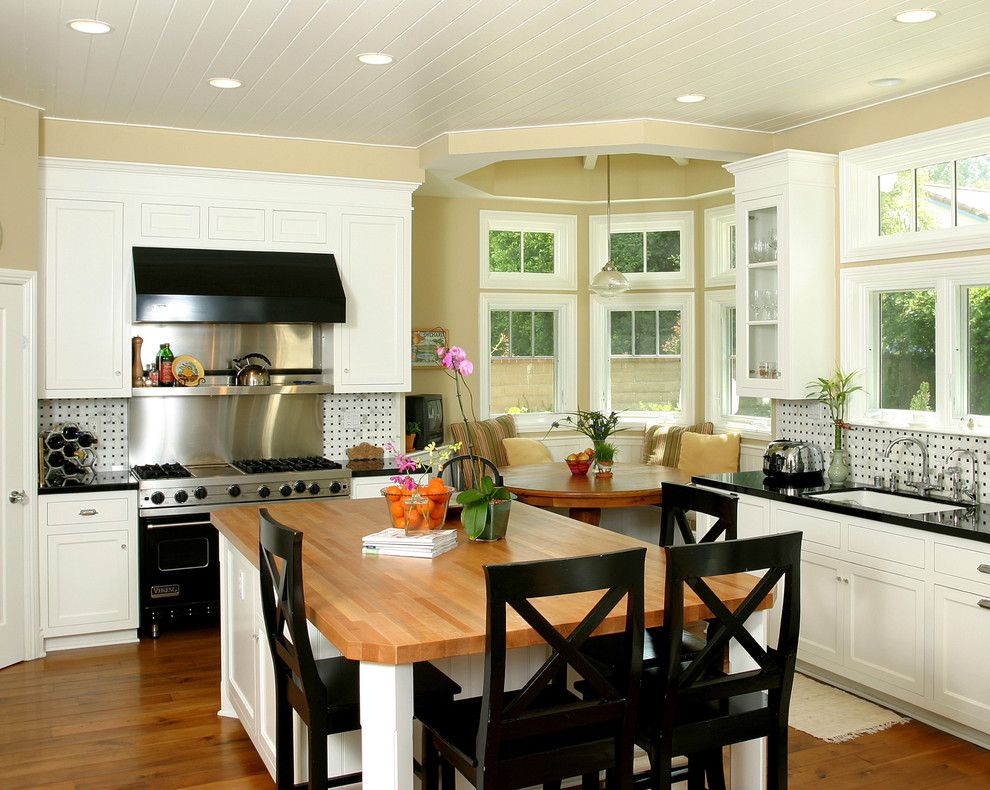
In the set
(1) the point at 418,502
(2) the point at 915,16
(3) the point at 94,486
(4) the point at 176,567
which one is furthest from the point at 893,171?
(3) the point at 94,486

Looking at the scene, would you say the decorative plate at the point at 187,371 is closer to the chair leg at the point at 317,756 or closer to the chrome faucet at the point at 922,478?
the chair leg at the point at 317,756

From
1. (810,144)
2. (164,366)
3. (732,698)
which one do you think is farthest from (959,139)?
(164,366)

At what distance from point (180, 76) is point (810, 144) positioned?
A: 135 inches

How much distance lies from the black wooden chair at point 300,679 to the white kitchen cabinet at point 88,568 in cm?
245

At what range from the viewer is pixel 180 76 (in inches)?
178

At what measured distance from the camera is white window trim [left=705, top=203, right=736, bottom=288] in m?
7.50

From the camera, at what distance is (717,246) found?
7.58 metres

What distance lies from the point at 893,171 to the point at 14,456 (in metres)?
4.84

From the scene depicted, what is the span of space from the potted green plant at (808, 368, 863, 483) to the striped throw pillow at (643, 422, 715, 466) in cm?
211

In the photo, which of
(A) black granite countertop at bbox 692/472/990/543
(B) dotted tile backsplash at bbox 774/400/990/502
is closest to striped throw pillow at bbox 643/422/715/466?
(B) dotted tile backsplash at bbox 774/400/990/502

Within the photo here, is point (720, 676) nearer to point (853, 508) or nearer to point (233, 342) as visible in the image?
point (853, 508)

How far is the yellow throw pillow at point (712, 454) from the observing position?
23.1 feet

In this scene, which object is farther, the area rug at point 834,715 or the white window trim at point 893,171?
the white window trim at point 893,171

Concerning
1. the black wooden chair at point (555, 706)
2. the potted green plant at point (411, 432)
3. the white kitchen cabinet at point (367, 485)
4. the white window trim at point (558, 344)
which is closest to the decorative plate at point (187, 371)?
the white kitchen cabinet at point (367, 485)
